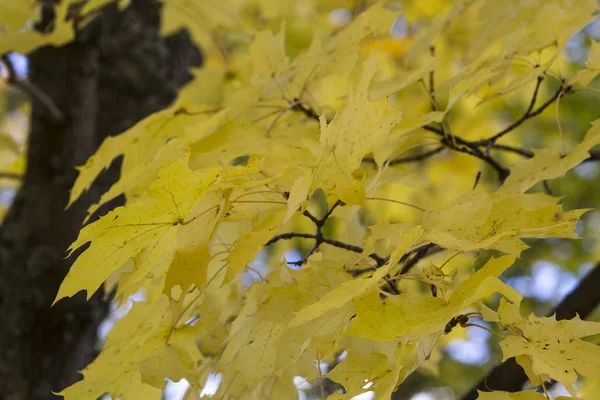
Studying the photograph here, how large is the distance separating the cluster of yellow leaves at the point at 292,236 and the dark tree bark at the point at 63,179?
470mm

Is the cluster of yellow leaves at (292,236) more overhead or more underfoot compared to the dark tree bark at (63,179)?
more overhead

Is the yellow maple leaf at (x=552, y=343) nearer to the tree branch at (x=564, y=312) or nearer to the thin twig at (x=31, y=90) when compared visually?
the tree branch at (x=564, y=312)

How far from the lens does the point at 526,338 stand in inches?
20.1

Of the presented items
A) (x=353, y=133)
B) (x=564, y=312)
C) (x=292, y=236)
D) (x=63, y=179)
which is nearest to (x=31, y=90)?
(x=63, y=179)

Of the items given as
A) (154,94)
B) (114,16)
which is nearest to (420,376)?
(154,94)

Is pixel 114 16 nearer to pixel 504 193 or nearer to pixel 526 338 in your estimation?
pixel 504 193

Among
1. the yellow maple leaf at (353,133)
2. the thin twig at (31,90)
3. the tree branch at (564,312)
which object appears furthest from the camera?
the thin twig at (31,90)

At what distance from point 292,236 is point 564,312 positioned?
479 millimetres

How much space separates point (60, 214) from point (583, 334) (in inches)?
38.3

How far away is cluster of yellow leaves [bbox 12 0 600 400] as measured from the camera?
0.48 metres

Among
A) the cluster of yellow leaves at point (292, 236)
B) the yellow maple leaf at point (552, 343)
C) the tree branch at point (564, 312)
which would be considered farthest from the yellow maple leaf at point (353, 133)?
the tree branch at point (564, 312)

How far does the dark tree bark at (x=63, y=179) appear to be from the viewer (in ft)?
3.61

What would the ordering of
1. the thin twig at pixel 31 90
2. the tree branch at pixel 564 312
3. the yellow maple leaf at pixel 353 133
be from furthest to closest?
1. the thin twig at pixel 31 90
2. the tree branch at pixel 564 312
3. the yellow maple leaf at pixel 353 133

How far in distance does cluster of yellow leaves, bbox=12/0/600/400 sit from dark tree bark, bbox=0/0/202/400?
0.47 metres
